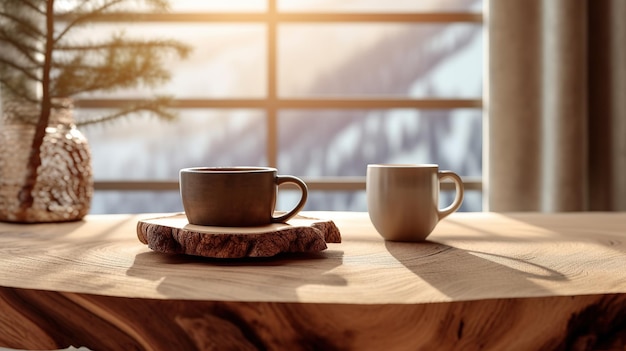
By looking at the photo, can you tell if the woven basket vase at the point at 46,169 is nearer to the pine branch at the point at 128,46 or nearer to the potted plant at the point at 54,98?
the potted plant at the point at 54,98

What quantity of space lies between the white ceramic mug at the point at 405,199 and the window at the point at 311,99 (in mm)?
1787

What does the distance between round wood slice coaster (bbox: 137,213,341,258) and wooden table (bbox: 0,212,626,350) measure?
0.6 inches

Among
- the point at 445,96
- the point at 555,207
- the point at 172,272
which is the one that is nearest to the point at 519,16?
the point at 445,96

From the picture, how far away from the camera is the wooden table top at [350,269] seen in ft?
1.62

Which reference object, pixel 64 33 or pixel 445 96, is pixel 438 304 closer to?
pixel 64 33

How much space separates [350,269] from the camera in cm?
60

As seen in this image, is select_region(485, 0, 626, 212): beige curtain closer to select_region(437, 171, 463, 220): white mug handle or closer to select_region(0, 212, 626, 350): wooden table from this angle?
select_region(437, 171, 463, 220): white mug handle

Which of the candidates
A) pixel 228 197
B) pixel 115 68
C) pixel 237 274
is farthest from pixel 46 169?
pixel 237 274

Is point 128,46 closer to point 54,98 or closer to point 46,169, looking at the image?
point 54,98

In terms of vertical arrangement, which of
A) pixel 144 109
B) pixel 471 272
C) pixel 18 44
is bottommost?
pixel 471 272

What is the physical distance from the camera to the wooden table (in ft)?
1.52

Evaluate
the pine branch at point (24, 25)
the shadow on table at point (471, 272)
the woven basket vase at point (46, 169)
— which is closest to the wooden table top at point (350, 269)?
the shadow on table at point (471, 272)

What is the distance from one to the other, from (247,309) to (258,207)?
24 centimetres

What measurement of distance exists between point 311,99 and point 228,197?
192cm
